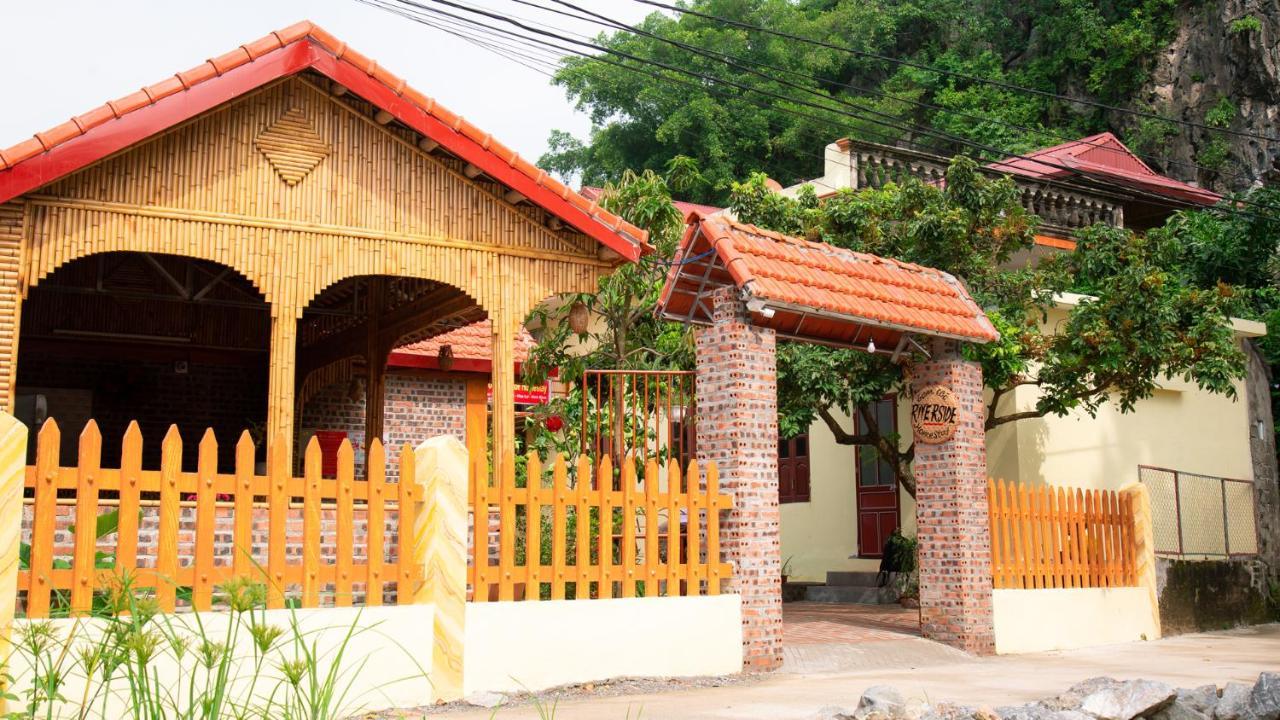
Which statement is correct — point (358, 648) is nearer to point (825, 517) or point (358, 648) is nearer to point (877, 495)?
point (877, 495)

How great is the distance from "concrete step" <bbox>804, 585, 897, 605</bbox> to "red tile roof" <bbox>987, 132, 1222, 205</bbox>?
9420mm

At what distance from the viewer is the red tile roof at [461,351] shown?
14.5 m

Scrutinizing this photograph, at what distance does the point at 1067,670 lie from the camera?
31.1ft

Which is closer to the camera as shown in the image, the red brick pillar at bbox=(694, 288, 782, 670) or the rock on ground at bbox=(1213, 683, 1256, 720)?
the rock on ground at bbox=(1213, 683, 1256, 720)

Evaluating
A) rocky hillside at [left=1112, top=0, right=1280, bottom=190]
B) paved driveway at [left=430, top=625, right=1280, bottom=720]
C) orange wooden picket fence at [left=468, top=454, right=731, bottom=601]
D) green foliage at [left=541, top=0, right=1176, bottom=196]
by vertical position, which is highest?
green foliage at [left=541, top=0, right=1176, bottom=196]

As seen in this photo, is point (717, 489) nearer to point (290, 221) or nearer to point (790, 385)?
point (290, 221)

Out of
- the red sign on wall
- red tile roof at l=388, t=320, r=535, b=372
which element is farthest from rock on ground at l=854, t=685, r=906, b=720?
the red sign on wall

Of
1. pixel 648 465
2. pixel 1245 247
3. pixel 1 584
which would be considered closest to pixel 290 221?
pixel 648 465

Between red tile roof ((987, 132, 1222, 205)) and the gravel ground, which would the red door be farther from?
the gravel ground

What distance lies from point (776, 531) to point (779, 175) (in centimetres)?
2786

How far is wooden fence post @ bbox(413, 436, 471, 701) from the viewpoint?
290 inches

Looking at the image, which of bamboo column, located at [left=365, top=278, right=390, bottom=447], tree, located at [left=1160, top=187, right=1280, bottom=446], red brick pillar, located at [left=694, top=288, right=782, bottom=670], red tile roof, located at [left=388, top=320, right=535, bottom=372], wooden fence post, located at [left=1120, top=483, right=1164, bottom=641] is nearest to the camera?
red brick pillar, located at [left=694, top=288, right=782, bottom=670]

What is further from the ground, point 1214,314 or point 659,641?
point 1214,314

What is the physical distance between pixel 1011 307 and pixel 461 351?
21.5 ft
